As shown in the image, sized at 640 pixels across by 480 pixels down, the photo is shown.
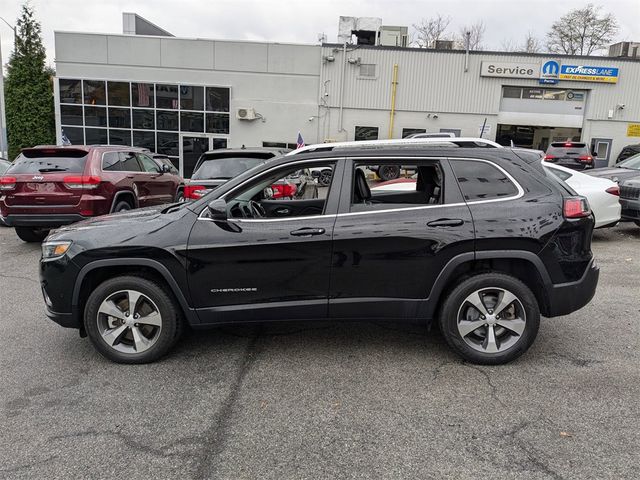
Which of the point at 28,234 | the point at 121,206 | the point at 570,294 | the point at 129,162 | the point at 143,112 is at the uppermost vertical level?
the point at 143,112

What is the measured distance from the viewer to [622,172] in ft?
33.5

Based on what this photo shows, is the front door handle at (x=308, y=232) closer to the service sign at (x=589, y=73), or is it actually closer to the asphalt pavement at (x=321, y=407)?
the asphalt pavement at (x=321, y=407)

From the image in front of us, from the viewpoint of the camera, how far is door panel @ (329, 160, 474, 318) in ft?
12.7

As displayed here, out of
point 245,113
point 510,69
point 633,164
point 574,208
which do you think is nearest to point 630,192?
point 633,164

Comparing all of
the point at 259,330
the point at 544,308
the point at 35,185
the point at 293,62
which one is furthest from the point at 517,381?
the point at 293,62

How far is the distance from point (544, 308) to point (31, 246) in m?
8.67

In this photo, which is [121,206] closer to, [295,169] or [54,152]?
[54,152]

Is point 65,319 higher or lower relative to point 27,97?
lower

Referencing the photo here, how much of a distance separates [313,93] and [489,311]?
20.8 metres

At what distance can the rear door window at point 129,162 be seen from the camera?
30.4ft

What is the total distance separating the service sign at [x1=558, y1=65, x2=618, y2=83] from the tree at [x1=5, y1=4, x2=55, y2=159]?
80.7 ft

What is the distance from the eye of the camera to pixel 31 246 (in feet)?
29.8

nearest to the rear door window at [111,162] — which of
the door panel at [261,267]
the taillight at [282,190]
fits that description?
the taillight at [282,190]

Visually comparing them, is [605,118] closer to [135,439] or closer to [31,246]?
[31,246]
